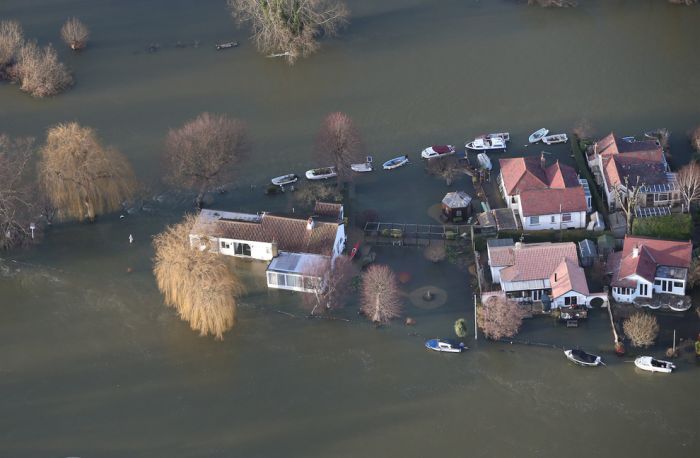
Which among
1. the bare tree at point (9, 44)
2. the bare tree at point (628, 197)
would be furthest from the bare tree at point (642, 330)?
the bare tree at point (9, 44)

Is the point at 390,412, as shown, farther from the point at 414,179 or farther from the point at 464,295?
the point at 414,179

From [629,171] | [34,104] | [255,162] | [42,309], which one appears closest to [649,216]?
[629,171]

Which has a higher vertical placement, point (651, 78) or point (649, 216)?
point (651, 78)

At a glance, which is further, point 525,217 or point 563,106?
point 563,106

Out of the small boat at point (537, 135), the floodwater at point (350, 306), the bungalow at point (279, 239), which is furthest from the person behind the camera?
the small boat at point (537, 135)

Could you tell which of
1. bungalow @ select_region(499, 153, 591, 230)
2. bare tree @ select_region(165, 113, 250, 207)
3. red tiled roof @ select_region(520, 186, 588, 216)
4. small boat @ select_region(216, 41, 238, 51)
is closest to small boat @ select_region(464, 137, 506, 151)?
bungalow @ select_region(499, 153, 591, 230)

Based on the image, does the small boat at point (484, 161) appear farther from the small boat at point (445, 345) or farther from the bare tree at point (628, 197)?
the small boat at point (445, 345)
